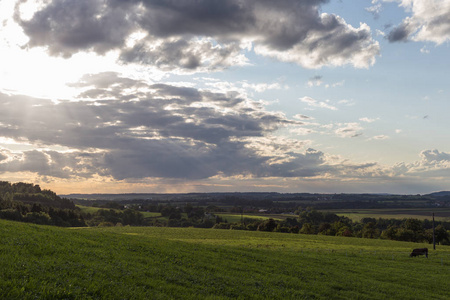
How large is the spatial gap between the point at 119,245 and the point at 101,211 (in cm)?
17664

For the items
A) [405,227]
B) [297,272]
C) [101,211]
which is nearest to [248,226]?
[405,227]

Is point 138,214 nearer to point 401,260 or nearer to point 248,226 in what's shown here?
point 248,226

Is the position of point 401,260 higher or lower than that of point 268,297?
lower

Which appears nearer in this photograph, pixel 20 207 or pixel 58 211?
pixel 20 207

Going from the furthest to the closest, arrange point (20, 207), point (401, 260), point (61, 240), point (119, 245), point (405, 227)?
point (20, 207), point (405, 227), point (401, 260), point (119, 245), point (61, 240)

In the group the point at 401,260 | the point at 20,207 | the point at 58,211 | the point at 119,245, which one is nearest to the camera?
the point at 119,245

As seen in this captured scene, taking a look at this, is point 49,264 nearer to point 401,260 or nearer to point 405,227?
point 401,260

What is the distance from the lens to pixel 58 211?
152 m

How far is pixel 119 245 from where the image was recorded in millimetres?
33625

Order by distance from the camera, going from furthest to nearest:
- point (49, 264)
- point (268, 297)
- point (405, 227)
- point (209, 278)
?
point (405, 227) < point (209, 278) < point (268, 297) < point (49, 264)

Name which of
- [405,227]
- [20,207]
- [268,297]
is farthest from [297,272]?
[20,207]

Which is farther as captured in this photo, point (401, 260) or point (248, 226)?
point (248, 226)

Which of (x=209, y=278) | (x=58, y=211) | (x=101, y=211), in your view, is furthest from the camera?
(x=101, y=211)

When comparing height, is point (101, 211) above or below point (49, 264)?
below
